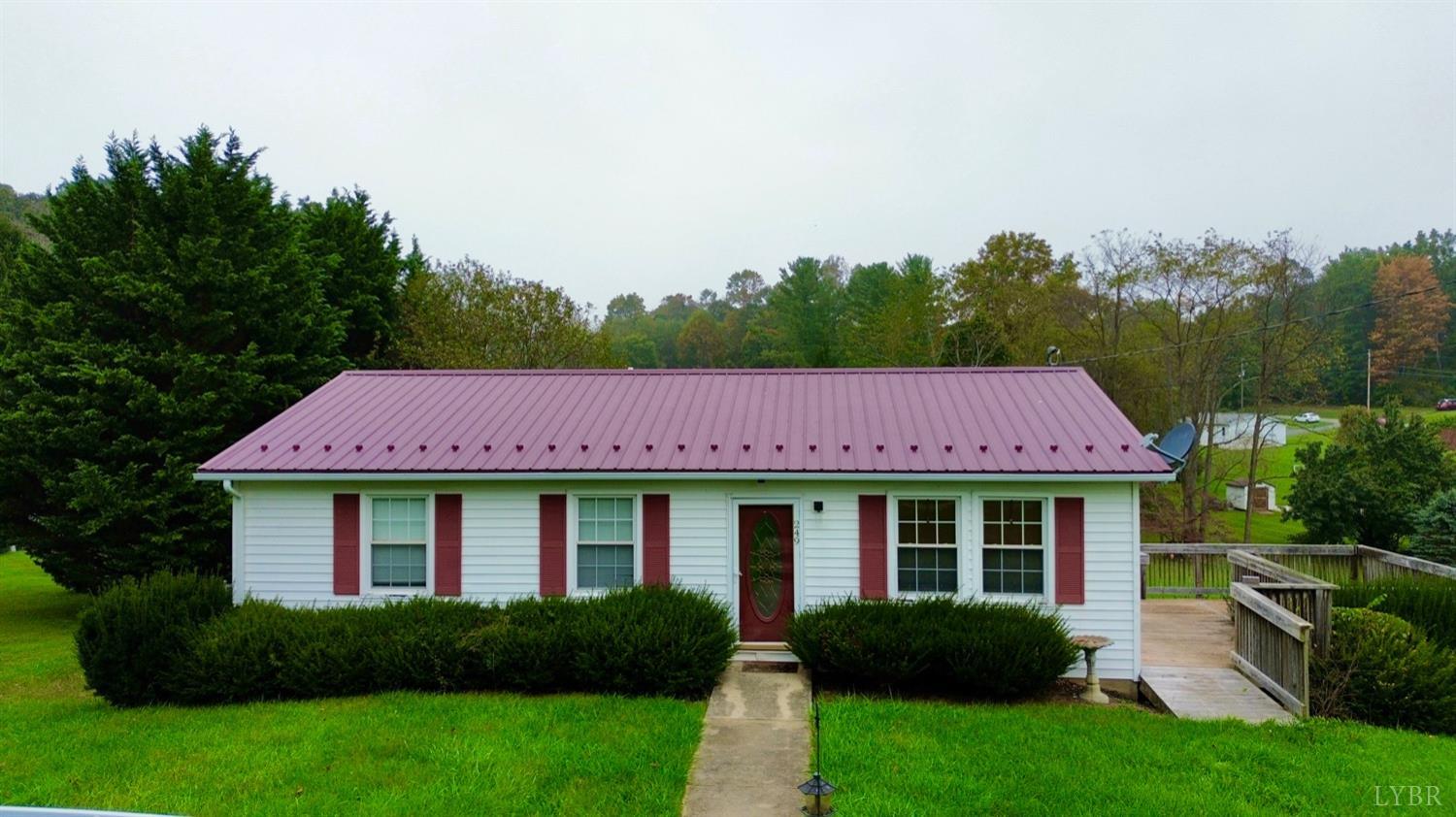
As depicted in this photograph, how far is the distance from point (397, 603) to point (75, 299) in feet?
35.8

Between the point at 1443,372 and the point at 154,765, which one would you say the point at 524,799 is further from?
→ the point at 1443,372

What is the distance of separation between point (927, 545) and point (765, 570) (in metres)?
2.15

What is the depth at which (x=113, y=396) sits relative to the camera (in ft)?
48.2

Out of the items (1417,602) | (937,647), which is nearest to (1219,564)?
(1417,602)

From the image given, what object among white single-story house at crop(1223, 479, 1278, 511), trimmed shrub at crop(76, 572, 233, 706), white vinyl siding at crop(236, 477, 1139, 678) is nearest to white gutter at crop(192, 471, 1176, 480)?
white vinyl siding at crop(236, 477, 1139, 678)

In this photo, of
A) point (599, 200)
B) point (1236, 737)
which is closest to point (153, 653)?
point (1236, 737)

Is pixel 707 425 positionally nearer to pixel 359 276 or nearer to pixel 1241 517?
pixel 359 276

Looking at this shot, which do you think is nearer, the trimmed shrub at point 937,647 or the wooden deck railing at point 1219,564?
the trimmed shrub at point 937,647

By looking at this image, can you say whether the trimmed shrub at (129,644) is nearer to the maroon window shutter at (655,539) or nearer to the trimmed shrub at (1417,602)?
the maroon window shutter at (655,539)

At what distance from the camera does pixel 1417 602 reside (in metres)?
10.4

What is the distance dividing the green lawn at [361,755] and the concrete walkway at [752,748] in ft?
0.67

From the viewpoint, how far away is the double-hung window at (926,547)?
10398 mm

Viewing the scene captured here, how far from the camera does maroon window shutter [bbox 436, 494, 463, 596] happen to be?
35.6 feet

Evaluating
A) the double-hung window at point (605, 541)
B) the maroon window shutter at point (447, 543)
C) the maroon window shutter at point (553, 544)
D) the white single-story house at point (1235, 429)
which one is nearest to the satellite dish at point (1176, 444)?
the double-hung window at point (605, 541)
